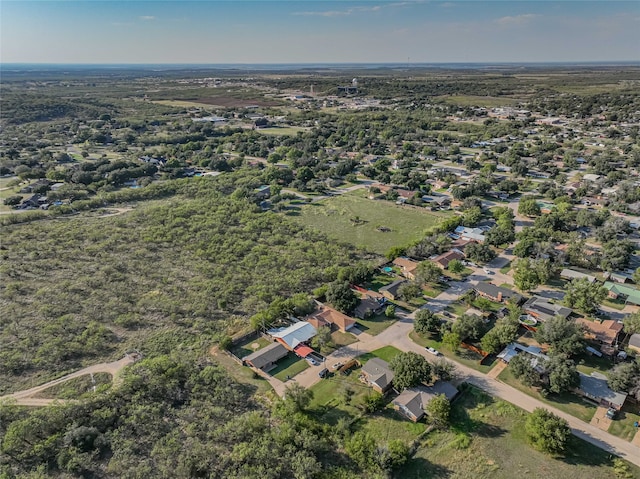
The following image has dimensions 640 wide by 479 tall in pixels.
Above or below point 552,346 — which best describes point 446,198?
above

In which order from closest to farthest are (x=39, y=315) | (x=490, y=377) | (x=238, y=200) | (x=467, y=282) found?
(x=490, y=377), (x=39, y=315), (x=467, y=282), (x=238, y=200)

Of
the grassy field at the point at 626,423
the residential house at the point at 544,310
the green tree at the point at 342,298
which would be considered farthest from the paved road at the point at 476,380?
the residential house at the point at 544,310

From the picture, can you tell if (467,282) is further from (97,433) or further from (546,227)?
(97,433)

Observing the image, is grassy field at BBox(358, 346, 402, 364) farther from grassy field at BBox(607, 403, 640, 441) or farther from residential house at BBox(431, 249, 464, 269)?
residential house at BBox(431, 249, 464, 269)

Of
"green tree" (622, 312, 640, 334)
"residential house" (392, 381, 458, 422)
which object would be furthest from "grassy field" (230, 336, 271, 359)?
"green tree" (622, 312, 640, 334)

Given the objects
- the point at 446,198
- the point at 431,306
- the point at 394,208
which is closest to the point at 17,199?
the point at 394,208

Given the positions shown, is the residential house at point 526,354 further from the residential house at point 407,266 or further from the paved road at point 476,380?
the residential house at point 407,266
